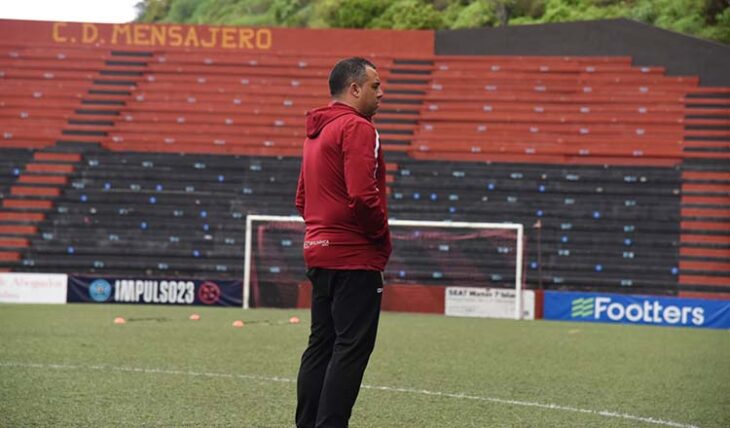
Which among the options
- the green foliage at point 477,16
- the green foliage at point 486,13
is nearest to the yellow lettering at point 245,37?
the green foliage at point 486,13

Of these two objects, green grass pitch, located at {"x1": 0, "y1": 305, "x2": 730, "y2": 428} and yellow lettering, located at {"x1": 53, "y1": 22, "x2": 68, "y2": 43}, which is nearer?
green grass pitch, located at {"x1": 0, "y1": 305, "x2": 730, "y2": 428}

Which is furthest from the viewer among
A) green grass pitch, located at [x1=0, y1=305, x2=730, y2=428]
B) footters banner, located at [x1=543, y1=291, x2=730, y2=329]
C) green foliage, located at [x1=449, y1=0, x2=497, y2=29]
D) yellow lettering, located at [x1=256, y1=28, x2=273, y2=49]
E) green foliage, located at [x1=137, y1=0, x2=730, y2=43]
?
green foliage, located at [x1=449, y1=0, x2=497, y2=29]

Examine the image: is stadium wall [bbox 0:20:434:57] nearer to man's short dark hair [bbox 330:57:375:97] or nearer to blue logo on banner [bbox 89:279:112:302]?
blue logo on banner [bbox 89:279:112:302]

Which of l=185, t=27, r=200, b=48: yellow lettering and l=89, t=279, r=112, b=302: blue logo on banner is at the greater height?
l=185, t=27, r=200, b=48: yellow lettering

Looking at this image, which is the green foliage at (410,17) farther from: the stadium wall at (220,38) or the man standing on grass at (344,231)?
the man standing on grass at (344,231)

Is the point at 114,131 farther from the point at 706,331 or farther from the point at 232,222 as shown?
Answer: the point at 706,331

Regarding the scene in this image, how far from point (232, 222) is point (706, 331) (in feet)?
35.0

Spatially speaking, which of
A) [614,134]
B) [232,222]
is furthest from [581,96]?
Result: [232,222]

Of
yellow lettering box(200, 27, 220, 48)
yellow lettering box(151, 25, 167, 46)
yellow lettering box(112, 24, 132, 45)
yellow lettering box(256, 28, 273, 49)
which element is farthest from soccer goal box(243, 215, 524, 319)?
yellow lettering box(112, 24, 132, 45)

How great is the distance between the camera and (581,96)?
1141 inches

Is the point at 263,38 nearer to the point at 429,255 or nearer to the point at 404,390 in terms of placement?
the point at 429,255

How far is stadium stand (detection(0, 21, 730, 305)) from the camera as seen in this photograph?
24.6 meters

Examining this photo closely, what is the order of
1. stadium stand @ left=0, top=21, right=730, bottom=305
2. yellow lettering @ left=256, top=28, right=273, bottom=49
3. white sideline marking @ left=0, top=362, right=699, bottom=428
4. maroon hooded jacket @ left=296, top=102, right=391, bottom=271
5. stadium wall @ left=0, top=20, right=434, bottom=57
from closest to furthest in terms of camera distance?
maroon hooded jacket @ left=296, top=102, right=391, bottom=271
white sideline marking @ left=0, top=362, right=699, bottom=428
stadium stand @ left=0, top=21, right=730, bottom=305
stadium wall @ left=0, top=20, right=434, bottom=57
yellow lettering @ left=256, top=28, right=273, bottom=49

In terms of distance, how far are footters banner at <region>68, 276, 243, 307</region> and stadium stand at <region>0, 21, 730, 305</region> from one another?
68cm
